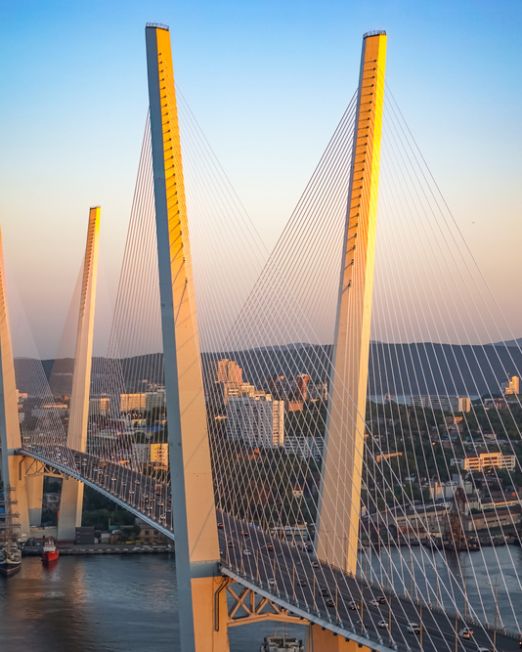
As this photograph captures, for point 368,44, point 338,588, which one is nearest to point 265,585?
point 338,588

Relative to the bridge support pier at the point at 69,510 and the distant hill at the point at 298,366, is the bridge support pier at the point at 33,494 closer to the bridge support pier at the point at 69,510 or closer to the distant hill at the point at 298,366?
the bridge support pier at the point at 69,510

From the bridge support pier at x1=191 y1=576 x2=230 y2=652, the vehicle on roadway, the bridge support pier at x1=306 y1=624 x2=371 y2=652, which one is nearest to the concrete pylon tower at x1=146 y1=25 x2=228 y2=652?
the bridge support pier at x1=191 y1=576 x2=230 y2=652

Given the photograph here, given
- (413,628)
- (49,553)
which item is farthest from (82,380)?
(413,628)

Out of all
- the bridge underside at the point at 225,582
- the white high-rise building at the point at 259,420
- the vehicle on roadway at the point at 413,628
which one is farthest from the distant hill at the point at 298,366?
the vehicle on roadway at the point at 413,628

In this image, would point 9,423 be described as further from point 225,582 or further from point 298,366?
point 225,582

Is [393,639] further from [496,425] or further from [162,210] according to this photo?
[496,425]
